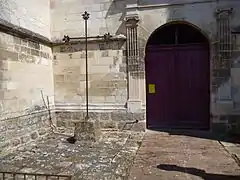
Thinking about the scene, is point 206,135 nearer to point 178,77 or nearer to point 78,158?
point 178,77

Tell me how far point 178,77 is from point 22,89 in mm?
3478

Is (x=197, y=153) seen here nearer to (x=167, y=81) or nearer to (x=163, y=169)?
(x=163, y=169)

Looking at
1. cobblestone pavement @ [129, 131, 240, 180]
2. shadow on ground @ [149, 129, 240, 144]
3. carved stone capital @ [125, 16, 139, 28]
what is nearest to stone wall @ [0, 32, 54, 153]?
carved stone capital @ [125, 16, 139, 28]

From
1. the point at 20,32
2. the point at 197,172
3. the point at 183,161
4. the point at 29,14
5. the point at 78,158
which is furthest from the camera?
the point at 29,14

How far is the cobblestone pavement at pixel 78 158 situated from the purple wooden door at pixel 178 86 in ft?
Answer: 3.77

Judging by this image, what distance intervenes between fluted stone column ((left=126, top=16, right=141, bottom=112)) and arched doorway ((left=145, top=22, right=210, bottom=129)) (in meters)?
0.36

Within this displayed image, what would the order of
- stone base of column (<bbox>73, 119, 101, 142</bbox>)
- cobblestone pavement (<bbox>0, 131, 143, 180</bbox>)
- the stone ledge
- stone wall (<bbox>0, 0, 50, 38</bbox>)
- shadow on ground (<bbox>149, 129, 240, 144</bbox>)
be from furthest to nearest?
shadow on ground (<bbox>149, 129, 240, 144</bbox>) < stone base of column (<bbox>73, 119, 101, 142</bbox>) < stone wall (<bbox>0, 0, 50, 38</bbox>) < the stone ledge < cobblestone pavement (<bbox>0, 131, 143, 180</bbox>)

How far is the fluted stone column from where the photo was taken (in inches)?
246

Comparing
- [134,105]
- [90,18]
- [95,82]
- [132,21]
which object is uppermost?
[90,18]

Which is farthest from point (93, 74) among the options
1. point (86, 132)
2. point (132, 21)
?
point (86, 132)

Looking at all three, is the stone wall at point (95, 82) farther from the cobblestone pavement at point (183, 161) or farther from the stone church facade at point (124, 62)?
the cobblestone pavement at point (183, 161)

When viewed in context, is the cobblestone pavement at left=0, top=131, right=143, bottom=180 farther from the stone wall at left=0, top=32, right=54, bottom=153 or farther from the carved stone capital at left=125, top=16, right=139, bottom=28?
the carved stone capital at left=125, top=16, right=139, bottom=28

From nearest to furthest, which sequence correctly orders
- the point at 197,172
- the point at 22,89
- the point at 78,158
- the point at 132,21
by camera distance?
the point at 197,172, the point at 78,158, the point at 22,89, the point at 132,21

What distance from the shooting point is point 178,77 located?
635 centimetres
